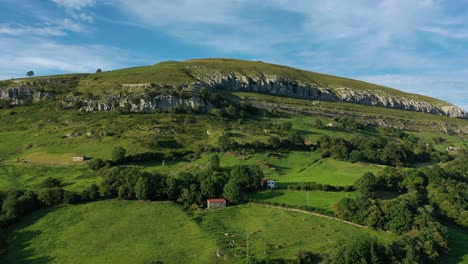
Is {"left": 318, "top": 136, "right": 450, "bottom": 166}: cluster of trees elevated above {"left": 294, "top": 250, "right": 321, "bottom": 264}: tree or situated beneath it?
elevated above

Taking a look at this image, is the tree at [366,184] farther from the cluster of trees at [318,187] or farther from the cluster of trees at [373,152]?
the cluster of trees at [373,152]

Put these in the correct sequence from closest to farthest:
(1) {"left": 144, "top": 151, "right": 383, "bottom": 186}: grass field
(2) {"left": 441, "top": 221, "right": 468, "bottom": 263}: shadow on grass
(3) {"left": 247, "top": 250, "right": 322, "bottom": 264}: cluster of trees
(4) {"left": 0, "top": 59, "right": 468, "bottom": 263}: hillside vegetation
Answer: (3) {"left": 247, "top": 250, "right": 322, "bottom": 264}: cluster of trees, (4) {"left": 0, "top": 59, "right": 468, "bottom": 263}: hillside vegetation, (2) {"left": 441, "top": 221, "right": 468, "bottom": 263}: shadow on grass, (1) {"left": 144, "top": 151, "right": 383, "bottom": 186}: grass field

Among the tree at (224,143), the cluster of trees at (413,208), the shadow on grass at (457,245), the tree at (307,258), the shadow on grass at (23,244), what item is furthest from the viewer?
the tree at (224,143)

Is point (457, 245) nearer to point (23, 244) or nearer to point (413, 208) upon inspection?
point (413, 208)

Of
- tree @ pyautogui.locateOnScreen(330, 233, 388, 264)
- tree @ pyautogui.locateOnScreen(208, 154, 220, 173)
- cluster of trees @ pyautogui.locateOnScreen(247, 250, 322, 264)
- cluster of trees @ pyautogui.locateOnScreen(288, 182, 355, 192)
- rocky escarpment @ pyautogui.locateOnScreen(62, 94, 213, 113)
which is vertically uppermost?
rocky escarpment @ pyautogui.locateOnScreen(62, 94, 213, 113)

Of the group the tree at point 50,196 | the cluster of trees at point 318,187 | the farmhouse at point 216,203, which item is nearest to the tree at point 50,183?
the tree at point 50,196

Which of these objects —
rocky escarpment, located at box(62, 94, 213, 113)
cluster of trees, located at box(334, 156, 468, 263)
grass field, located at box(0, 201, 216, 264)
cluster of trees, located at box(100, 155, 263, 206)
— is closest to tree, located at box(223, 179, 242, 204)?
cluster of trees, located at box(100, 155, 263, 206)

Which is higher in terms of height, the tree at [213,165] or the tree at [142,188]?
the tree at [213,165]

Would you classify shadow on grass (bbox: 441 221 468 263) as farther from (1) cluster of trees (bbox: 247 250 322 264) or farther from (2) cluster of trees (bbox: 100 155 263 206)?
(2) cluster of trees (bbox: 100 155 263 206)

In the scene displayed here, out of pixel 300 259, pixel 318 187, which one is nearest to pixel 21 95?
pixel 318 187
